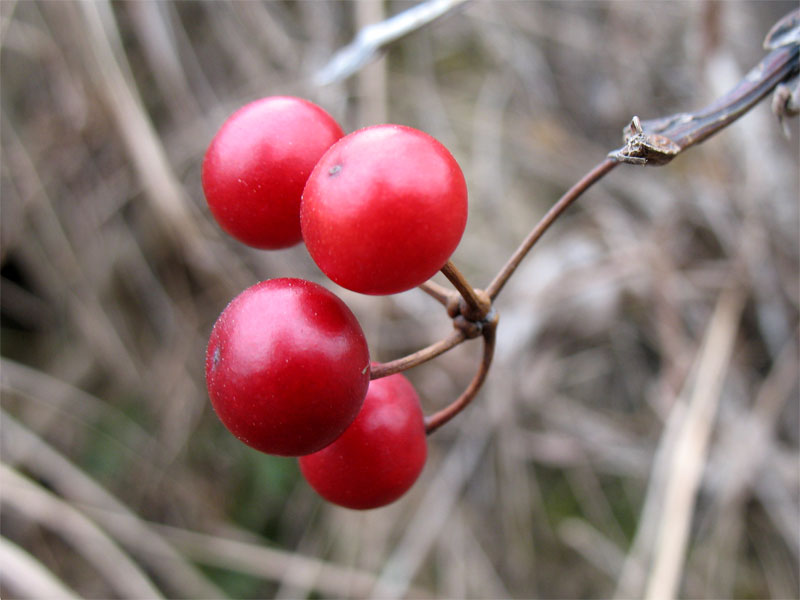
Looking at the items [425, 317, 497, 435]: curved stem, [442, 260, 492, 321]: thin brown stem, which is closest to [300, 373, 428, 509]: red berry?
[425, 317, 497, 435]: curved stem

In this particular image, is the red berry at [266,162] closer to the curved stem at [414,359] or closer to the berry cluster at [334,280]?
the berry cluster at [334,280]

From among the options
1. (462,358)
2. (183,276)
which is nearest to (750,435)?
(462,358)

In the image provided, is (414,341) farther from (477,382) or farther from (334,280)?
(334,280)

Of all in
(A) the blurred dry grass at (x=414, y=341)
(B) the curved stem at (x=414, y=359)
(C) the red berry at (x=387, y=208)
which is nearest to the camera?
(C) the red berry at (x=387, y=208)

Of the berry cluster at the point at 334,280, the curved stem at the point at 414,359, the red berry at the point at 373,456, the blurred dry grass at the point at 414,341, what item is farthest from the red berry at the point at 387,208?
the blurred dry grass at the point at 414,341

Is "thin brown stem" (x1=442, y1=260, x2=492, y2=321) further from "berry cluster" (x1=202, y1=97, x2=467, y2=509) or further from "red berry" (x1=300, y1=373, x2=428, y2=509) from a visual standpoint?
"red berry" (x1=300, y1=373, x2=428, y2=509)

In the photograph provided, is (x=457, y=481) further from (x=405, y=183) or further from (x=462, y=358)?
(x=405, y=183)

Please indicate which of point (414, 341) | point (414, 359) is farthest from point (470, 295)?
point (414, 341)
